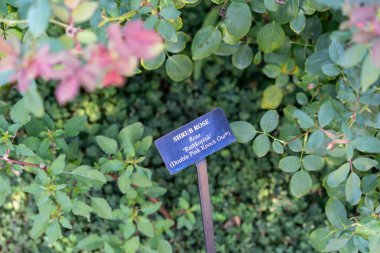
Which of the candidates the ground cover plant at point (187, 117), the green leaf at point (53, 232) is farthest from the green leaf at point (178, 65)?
the green leaf at point (53, 232)

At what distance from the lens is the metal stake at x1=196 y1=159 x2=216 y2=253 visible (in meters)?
1.57

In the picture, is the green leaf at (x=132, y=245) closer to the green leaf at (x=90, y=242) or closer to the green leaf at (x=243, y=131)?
the green leaf at (x=90, y=242)

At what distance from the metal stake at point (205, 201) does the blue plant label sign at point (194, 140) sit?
0.17ft

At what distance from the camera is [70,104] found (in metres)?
2.44

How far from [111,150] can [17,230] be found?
82 centimetres

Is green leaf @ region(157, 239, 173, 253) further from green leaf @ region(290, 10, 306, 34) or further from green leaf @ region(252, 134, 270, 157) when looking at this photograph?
green leaf @ region(290, 10, 306, 34)

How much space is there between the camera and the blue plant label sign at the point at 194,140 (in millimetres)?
1488

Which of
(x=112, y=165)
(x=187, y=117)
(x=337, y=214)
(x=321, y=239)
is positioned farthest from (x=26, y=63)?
(x=187, y=117)

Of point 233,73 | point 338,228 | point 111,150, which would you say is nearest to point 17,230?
point 111,150

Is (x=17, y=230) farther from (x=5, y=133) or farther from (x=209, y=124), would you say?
(x=209, y=124)

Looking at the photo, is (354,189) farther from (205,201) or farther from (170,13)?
(170,13)

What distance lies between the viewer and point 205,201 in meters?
1.61

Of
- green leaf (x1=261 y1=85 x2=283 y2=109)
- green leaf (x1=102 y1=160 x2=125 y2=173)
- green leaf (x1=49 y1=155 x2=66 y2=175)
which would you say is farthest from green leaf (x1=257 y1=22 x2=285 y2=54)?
green leaf (x1=49 y1=155 x2=66 y2=175)

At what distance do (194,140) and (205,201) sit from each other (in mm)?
223
